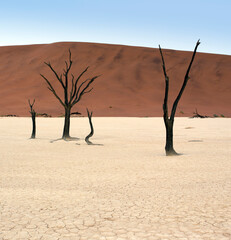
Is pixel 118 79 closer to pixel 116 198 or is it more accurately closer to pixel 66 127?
pixel 66 127

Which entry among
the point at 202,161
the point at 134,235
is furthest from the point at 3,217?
the point at 202,161

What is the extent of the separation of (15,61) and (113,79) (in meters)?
25.0

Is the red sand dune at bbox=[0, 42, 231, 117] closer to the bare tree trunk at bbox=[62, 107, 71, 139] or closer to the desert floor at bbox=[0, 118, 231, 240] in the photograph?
the bare tree trunk at bbox=[62, 107, 71, 139]

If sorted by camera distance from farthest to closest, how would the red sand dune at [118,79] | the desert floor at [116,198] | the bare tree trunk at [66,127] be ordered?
the red sand dune at [118,79], the bare tree trunk at [66,127], the desert floor at [116,198]

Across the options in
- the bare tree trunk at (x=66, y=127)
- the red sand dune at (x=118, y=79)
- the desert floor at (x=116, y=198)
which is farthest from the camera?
the red sand dune at (x=118, y=79)

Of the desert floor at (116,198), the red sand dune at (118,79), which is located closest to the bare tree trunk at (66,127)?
the desert floor at (116,198)

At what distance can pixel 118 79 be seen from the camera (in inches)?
2945

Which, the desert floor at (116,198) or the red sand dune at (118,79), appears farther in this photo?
the red sand dune at (118,79)

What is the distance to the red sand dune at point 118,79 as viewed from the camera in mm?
60125

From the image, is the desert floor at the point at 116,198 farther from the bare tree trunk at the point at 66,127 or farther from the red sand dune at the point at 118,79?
the red sand dune at the point at 118,79

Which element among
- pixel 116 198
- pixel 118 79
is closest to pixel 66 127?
pixel 116 198

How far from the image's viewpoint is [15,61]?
3415 inches

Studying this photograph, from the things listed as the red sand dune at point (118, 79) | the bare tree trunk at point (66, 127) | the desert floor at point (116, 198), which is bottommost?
the desert floor at point (116, 198)

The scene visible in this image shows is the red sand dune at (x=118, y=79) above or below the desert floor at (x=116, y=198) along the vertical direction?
above
